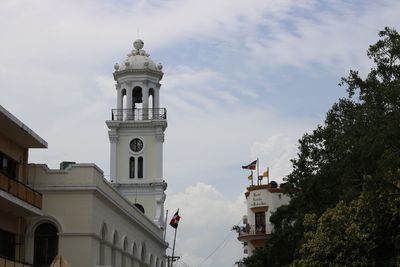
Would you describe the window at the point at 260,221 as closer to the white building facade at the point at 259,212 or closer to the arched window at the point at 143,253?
the white building facade at the point at 259,212

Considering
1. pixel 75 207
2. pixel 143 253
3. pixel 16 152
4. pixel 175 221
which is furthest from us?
pixel 175 221

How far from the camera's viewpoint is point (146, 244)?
50750 mm

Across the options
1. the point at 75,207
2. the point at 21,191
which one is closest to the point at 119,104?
the point at 75,207

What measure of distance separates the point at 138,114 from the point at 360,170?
3447 cm

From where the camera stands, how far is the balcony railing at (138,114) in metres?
64.3

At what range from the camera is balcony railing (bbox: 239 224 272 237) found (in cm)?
6369

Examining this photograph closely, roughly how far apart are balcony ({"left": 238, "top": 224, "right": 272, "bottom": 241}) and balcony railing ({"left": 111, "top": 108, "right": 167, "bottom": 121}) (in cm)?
1068

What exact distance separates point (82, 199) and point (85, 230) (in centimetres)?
132

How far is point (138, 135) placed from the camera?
64.4 metres

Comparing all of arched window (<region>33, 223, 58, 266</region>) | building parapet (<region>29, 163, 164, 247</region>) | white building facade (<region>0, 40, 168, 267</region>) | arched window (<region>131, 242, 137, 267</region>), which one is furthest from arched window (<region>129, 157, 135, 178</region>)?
arched window (<region>33, 223, 58, 266</region>)

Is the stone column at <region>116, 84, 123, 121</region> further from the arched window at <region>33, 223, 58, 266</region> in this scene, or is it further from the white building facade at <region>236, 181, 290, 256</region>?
the arched window at <region>33, 223, 58, 266</region>

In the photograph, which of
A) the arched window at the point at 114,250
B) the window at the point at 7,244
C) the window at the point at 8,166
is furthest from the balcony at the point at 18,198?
the arched window at the point at 114,250

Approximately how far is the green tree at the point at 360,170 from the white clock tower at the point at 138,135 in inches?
1136

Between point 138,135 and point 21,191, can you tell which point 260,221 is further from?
point 21,191
